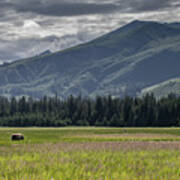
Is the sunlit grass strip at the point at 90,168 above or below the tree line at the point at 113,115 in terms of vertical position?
below

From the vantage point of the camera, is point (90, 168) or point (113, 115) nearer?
point (90, 168)

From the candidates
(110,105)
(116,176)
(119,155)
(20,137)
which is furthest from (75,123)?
(116,176)

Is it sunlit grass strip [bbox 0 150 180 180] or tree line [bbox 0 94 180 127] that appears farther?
tree line [bbox 0 94 180 127]

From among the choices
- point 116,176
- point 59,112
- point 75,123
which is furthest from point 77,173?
point 59,112

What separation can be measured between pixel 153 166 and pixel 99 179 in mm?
6736

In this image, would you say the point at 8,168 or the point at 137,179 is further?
the point at 8,168

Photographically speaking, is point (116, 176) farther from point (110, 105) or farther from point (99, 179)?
point (110, 105)

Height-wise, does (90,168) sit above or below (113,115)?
below

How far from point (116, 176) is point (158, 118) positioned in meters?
133

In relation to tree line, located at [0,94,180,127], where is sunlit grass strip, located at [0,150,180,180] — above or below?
below

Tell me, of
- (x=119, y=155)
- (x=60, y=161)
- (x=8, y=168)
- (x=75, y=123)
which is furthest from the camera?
(x=75, y=123)

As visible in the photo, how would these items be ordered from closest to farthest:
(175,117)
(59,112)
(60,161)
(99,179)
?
(99,179) < (60,161) < (175,117) < (59,112)

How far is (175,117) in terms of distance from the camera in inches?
5915

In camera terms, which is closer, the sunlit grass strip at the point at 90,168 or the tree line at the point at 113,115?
the sunlit grass strip at the point at 90,168
